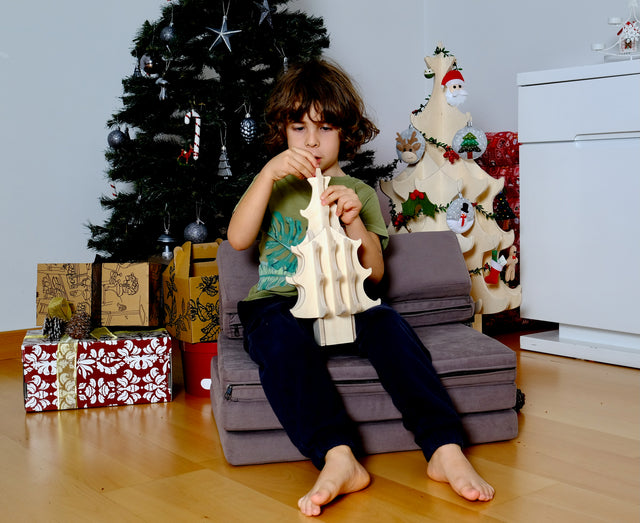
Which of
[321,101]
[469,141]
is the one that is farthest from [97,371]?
[469,141]

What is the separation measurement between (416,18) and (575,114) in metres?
1.36

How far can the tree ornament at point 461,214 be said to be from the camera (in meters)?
2.14

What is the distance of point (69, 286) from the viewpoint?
191 centimetres

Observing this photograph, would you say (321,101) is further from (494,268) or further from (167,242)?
(494,268)

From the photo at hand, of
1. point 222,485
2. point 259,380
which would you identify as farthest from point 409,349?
point 222,485

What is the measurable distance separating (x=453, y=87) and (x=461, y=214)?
383 mm

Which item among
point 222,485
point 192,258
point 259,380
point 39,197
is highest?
point 39,197

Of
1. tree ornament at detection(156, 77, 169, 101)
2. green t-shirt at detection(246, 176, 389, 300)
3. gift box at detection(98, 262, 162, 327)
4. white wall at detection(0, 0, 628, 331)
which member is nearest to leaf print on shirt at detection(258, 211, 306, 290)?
green t-shirt at detection(246, 176, 389, 300)

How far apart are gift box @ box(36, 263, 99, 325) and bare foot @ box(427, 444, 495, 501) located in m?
1.03

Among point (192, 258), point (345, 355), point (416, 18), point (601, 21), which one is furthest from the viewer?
point (416, 18)

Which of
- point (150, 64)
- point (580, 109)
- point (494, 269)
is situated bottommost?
point (494, 269)

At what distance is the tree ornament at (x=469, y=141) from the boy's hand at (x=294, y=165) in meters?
0.84

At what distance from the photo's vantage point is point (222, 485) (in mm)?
1270

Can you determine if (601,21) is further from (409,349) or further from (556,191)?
(409,349)
